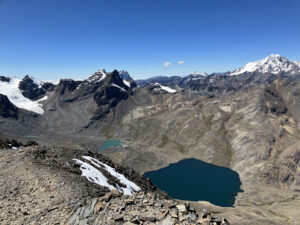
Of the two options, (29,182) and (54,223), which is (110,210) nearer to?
Result: (54,223)

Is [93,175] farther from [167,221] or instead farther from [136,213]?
[167,221]

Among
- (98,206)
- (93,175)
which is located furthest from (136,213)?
(93,175)

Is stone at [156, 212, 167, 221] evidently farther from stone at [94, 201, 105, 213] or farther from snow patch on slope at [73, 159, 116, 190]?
snow patch on slope at [73, 159, 116, 190]

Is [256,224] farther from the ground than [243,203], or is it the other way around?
[256,224]

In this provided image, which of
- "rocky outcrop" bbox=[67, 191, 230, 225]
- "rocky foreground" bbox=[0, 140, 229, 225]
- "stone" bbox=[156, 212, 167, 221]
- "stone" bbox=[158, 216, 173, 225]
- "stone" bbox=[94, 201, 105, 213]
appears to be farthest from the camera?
"stone" bbox=[94, 201, 105, 213]

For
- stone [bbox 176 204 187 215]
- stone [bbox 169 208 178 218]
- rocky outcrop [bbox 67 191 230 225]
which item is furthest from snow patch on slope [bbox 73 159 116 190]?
stone [bbox 169 208 178 218]

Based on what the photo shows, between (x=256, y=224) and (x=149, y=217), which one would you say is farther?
(x=256, y=224)

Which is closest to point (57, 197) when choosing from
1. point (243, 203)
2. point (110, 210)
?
point (110, 210)

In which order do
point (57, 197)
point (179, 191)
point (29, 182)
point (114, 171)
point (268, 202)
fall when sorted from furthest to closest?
point (179, 191)
point (268, 202)
point (114, 171)
point (29, 182)
point (57, 197)
